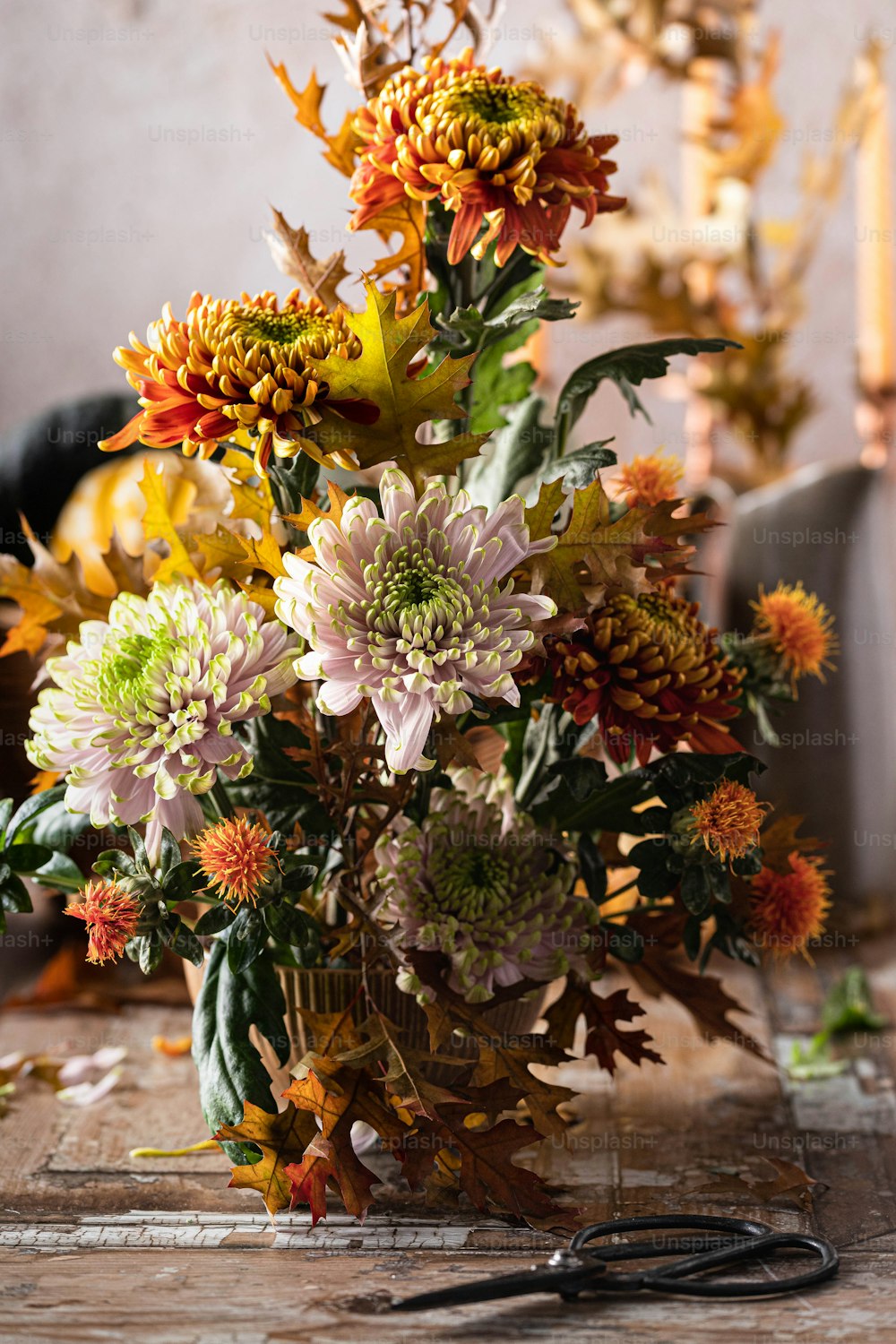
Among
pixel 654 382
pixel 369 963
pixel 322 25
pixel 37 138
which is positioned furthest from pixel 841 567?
pixel 37 138

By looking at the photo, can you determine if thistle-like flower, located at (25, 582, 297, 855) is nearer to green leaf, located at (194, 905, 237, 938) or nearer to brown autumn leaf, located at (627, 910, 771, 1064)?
green leaf, located at (194, 905, 237, 938)

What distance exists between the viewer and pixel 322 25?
128 centimetres

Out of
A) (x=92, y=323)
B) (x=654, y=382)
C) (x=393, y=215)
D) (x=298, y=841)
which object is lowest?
(x=298, y=841)

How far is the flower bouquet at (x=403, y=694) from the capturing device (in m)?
0.42

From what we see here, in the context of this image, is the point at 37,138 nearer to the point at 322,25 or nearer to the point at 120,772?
the point at 322,25

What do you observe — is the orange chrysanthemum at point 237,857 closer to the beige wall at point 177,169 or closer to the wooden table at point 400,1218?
the wooden table at point 400,1218

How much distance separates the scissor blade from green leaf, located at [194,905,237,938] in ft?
0.43

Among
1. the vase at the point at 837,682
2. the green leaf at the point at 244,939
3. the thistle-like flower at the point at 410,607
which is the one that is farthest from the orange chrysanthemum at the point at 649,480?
the vase at the point at 837,682

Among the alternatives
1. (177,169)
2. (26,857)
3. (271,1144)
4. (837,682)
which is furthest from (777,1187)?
(177,169)

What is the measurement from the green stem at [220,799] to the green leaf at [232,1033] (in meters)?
0.05

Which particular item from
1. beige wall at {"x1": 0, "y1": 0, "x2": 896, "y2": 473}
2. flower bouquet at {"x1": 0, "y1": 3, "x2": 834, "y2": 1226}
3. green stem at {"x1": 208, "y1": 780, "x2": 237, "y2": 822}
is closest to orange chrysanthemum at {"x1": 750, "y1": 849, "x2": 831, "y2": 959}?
flower bouquet at {"x1": 0, "y1": 3, "x2": 834, "y2": 1226}

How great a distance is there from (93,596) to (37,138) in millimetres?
970

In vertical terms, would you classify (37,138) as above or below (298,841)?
above

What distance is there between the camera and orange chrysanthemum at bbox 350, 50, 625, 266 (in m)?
0.43
